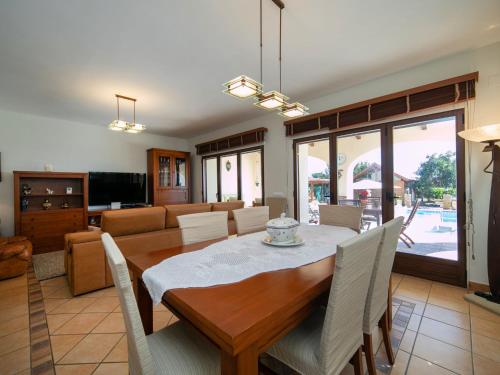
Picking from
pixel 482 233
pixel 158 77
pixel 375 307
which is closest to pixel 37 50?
pixel 158 77

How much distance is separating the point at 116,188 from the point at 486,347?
233 inches

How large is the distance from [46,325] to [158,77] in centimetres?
281

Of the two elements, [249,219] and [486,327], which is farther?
[249,219]

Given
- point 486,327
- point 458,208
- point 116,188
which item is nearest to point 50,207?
point 116,188

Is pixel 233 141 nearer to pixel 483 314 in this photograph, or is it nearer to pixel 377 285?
pixel 377 285

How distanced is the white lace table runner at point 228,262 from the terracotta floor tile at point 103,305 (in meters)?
1.46

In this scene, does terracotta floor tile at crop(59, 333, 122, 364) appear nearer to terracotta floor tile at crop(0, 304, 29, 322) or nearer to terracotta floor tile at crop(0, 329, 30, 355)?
terracotta floor tile at crop(0, 329, 30, 355)

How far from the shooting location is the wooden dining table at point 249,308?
716 mm

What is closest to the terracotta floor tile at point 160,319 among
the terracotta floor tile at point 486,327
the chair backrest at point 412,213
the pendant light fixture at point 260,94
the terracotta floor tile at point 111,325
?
the terracotta floor tile at point 111,325

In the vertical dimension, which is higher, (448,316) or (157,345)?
(157,345)

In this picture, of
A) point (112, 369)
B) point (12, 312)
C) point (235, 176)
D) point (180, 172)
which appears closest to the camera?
point (112, 369)

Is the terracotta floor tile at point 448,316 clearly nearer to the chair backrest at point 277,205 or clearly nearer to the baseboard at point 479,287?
the baseboard at point 479,287

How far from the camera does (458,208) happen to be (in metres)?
2.52

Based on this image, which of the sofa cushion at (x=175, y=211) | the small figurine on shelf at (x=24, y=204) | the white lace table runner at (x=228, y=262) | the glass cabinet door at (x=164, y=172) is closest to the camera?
the white lace table runner at (x=228, y=262)
